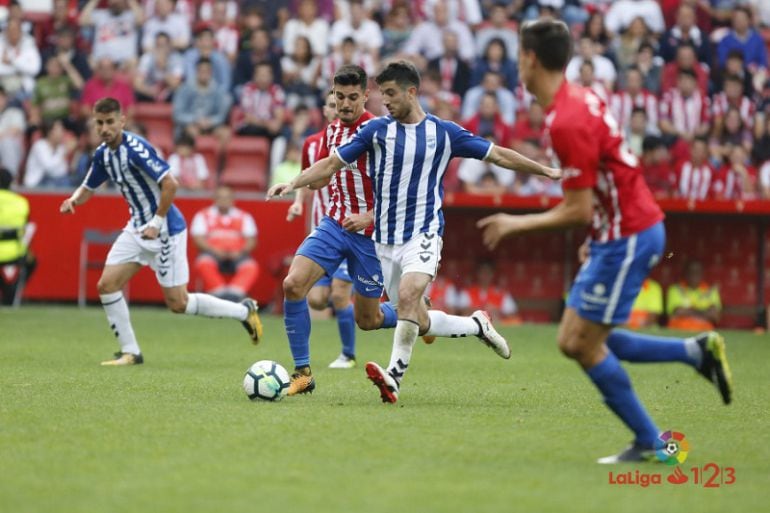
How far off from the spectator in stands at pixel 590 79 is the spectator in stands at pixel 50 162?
24.4 ft

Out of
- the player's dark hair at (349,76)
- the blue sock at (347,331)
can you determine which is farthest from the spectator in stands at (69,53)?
the player's dark hair at (349,76)

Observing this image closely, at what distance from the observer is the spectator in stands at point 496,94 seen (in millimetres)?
19641

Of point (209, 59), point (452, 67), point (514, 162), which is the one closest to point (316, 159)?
point (514, 162)

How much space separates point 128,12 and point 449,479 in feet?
55.7

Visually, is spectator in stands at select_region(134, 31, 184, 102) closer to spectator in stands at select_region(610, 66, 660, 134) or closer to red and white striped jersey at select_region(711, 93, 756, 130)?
spectator in stands at select_region(610, 66, 660, 134)

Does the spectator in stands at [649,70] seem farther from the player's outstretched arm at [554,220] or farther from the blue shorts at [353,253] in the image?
the player's outstretched arm at [554,220]

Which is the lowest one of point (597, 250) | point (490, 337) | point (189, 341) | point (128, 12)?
point (189, 341)

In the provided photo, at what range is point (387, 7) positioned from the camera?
22.2 meters

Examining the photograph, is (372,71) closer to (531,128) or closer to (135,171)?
(531,128)

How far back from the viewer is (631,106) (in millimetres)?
19688

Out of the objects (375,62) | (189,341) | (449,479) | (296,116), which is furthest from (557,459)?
(375,62)

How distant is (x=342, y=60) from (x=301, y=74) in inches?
28.3

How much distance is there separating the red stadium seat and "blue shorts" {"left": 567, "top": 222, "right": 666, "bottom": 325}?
13422 millimetres

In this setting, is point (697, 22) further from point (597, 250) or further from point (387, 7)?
point (597, 250)
